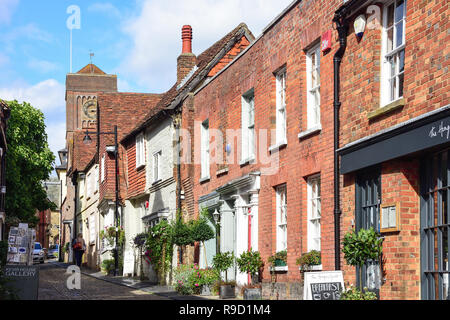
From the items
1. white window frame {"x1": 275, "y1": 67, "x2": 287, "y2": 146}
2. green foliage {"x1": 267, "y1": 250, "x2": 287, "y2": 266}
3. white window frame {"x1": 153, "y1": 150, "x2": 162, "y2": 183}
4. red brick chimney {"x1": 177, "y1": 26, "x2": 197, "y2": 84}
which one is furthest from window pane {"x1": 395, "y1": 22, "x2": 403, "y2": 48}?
red brick chimney {"x1": 177, "y1": 26, "x2": 197, "y2": 84}

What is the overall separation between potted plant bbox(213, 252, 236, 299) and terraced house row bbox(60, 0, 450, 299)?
1.03 ft

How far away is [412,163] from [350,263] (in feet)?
6.53

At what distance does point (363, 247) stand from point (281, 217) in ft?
17.3

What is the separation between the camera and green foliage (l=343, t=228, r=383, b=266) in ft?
39.9

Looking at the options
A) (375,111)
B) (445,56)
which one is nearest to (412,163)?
(375,111)

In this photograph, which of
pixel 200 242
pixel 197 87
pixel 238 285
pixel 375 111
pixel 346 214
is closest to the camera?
pixel 375 111

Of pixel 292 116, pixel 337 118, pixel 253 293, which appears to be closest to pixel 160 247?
pixel 253 293

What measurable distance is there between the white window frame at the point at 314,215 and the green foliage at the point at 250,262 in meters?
2.69

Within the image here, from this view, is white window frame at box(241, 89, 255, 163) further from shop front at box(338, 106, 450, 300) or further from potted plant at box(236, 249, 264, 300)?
shop front at box(338, 106, 450, 300)

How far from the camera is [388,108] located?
1207 cm

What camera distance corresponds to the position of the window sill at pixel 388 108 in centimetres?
1174

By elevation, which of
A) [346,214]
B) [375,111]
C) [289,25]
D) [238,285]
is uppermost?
[289,25]

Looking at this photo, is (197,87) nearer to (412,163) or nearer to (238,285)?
(238,285)

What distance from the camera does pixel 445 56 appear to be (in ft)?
35.1
